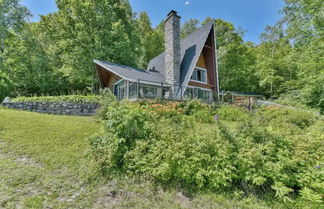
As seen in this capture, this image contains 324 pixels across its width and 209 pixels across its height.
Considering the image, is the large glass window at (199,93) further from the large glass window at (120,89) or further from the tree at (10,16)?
the tree at (10,16)

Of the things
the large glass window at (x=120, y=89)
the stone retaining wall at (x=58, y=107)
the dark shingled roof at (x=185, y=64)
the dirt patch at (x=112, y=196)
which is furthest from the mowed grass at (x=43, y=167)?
the dark shingled roof at (x=185, y=64)

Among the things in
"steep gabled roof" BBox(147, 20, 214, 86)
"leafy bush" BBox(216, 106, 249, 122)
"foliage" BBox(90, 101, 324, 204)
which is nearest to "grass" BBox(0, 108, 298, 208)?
"foliage" BBox(90, 101, 324, 204)

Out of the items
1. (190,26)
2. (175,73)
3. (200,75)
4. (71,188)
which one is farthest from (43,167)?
(190,26)

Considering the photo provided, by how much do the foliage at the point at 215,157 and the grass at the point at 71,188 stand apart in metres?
0.27

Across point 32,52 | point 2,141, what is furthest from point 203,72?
point 32,52

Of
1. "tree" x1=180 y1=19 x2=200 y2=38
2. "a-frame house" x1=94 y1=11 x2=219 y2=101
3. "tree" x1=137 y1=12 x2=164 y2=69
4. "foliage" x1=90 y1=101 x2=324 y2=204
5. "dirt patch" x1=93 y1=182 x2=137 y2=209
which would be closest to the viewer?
"dirt patch" x1=93 y1=182 x2=137 y2=209

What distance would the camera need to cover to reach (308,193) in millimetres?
3025

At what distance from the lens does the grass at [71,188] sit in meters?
3.08

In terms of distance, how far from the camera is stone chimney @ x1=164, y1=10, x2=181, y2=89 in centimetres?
1309

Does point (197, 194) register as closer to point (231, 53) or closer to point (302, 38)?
point (302, 38)

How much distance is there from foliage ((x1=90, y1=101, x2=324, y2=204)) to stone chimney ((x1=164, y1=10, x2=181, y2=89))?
9.08m

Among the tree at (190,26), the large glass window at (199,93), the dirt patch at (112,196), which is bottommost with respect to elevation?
the dirt patch at (112,196)

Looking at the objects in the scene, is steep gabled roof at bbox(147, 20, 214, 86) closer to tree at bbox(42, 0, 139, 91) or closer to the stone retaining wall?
tree at bbox(42, 0, 139, 91)

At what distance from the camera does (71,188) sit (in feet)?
11.3
